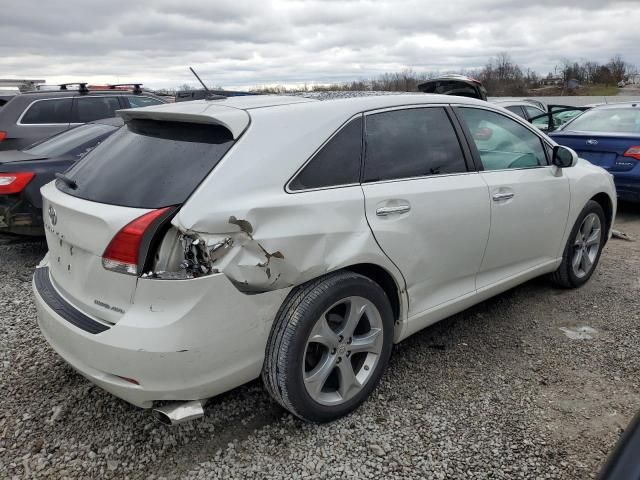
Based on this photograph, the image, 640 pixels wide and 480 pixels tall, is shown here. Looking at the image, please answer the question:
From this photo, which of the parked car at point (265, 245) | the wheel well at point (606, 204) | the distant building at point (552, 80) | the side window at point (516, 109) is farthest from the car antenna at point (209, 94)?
the distant building at point (552, 80)

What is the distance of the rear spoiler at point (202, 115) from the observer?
2.50 metres

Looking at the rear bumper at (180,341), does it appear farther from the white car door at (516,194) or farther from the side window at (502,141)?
the side window at (502,141)

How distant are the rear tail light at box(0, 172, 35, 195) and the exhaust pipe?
3.35 meters

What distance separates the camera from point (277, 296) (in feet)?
7.96

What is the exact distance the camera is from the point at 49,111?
733cm

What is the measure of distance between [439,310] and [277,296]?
1206mm

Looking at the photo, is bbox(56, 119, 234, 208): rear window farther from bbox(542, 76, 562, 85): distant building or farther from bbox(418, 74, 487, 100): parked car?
bbox(542, 76, 562, 85): distant building

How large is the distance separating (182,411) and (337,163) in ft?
4.40

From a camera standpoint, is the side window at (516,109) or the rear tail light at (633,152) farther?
the side window at (516,109)

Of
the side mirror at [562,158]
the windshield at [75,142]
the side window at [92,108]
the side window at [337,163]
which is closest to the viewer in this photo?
the side window at [337,163]

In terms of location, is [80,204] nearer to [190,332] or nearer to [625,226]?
[190,332]

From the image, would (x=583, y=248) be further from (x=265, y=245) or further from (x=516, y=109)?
(x=516, y=109)

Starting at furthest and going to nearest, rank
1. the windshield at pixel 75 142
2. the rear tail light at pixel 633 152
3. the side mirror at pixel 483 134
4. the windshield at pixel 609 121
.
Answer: the windshield at pixel 609 121 → the rear tail light at pixel 633 152 → the windshield at pixel 75 142 → the side mirror at pixel 483 134

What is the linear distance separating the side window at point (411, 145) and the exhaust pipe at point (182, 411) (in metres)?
1.34
